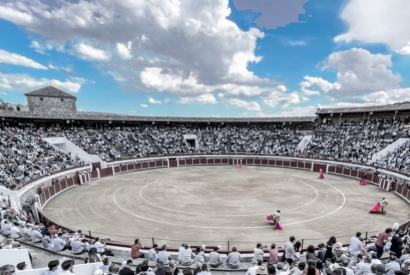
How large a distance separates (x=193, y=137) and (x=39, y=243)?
118 ft

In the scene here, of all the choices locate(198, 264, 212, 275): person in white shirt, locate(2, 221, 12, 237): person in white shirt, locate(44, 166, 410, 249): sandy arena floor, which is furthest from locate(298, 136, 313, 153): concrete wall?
locate(2, 221, 12, 237): person in white shirt

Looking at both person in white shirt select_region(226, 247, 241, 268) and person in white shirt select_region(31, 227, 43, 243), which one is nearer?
person in white shirt select_region(226, 247, 241, 268)

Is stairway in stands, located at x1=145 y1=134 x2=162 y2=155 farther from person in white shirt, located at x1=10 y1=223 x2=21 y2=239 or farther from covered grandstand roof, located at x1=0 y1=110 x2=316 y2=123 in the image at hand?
person in white shirt, located at x1=10 y1=223 x2=21 y2=239

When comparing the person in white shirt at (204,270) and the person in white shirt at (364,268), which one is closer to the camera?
the person in white shirt at (204,270)

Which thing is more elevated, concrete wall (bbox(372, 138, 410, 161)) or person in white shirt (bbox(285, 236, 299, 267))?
concrete wall (bbox(372, 138, 410, 161))

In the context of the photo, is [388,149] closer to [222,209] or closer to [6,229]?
[222,209]

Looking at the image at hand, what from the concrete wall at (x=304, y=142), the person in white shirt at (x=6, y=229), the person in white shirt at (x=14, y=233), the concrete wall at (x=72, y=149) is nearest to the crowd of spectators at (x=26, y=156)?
the concrete wall at (x=72, y=149)

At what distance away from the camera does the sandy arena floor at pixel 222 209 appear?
43.5ft

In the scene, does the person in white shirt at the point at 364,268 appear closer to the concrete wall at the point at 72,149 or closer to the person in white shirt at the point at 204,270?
the person in white shirt at the point at 204,270

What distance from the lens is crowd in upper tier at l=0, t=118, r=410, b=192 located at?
80.9ft

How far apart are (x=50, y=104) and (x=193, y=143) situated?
80.6 ft

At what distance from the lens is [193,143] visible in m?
45.5

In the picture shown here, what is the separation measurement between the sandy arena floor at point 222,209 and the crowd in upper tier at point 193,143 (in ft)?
17.5

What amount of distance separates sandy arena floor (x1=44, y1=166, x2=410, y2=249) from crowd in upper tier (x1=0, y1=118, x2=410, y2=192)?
5326mm
